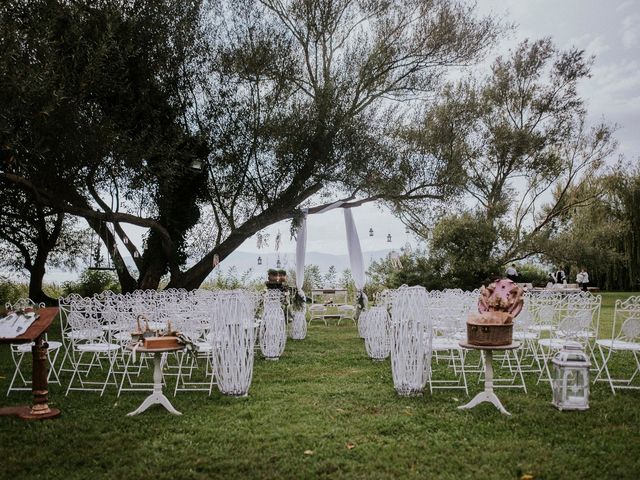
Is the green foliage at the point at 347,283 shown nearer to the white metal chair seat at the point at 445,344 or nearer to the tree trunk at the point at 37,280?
the tree trunk at the point at 37,280

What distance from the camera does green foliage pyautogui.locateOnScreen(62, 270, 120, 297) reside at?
16.7 meters

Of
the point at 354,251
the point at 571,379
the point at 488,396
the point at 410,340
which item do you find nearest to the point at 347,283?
the point at 354,251

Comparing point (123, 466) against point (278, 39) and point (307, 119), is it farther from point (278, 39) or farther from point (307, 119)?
point (278, 39)

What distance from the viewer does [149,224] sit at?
12.5 m

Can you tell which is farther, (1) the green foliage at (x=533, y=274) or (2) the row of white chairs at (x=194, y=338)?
(1) the green foliage at (x=533, y=274)

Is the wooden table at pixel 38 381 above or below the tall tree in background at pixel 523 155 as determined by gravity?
below

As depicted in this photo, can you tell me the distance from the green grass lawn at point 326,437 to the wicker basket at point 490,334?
2.18 feet

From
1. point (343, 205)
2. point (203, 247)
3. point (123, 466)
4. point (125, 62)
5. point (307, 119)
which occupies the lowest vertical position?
point (123, 466)

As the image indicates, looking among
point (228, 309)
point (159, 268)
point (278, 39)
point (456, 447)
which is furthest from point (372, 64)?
point (456, 447)

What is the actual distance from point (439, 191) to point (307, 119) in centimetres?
431

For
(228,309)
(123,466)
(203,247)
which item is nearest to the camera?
(123,466)

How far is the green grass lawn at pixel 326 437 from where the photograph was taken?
3865 millimetres

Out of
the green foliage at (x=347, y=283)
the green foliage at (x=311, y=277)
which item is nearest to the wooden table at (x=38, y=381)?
the green foliage at (x=311, y=277)

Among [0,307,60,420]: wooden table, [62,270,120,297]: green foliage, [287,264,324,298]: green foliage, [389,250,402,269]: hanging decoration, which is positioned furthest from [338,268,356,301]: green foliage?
[0,307,60,420]: wooden table
